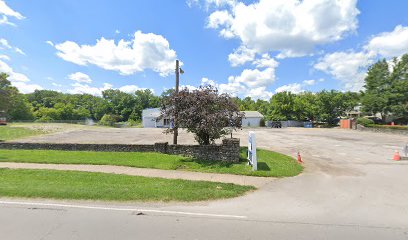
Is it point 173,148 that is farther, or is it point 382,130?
point 382,130

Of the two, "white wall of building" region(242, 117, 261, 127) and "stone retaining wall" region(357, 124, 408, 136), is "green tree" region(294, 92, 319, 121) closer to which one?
"white wall of building" region(242, 117, 261, 127)

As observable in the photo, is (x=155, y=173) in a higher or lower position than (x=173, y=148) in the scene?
lower

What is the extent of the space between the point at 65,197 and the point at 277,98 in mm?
60919

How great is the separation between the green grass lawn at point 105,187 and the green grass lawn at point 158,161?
2167mm

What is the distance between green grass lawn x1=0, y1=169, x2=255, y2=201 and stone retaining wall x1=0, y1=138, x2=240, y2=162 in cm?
393

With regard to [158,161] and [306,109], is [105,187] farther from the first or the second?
[306,109]

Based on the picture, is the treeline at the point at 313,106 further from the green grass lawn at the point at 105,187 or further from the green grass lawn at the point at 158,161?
the green grass lawn at the point at 105,187

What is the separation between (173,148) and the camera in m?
14.1

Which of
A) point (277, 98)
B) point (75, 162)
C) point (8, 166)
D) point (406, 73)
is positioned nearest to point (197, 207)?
point (75, 162)

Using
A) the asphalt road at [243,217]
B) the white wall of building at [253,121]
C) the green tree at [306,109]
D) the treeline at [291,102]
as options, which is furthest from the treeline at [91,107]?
the asphalt road at [243,217]

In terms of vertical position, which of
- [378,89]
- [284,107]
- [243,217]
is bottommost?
[243,217]

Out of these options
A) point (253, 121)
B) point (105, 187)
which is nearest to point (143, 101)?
point (253, 121)

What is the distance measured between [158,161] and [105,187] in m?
4.51

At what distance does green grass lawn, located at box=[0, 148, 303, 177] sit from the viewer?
36.1 ft
